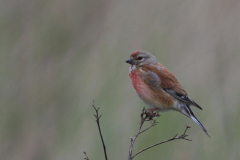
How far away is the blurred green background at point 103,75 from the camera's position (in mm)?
3211

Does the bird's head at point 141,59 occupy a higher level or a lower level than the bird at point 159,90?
higher

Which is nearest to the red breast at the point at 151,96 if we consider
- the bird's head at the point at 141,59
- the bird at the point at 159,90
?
the bird at the point at 159,90

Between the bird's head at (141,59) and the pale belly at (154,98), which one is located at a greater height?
the bird's head at (141,59)

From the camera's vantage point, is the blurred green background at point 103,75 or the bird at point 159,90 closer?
the bird at point 159,90

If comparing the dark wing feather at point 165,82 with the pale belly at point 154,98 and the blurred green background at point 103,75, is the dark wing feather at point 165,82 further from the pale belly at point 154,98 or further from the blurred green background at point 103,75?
the blurred green background at point 103,75

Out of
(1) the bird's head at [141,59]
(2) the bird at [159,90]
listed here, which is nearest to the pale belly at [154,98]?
(2) the bird at [159,90]

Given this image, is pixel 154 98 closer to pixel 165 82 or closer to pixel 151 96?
pixel 151 96

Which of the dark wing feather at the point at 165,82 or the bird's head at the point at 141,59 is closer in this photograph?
the dark wing feather at the point at 165,82

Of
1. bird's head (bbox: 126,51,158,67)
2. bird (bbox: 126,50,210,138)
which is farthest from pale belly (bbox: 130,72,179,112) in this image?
bird's head (bbox: 126,51,158,67)

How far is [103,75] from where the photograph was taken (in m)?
3.52

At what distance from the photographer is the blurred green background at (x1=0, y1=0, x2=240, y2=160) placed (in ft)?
10.5

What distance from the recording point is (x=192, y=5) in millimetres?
3834

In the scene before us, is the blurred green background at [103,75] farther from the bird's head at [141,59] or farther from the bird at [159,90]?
the bird's head at [141,59]

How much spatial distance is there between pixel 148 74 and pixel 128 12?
3.83ft
